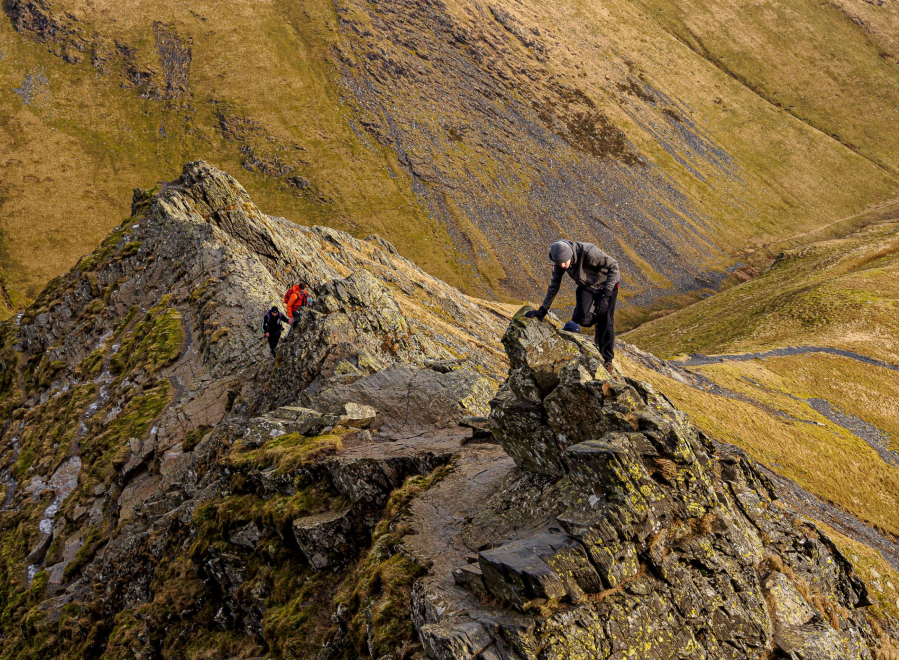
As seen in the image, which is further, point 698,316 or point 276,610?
point 698,316

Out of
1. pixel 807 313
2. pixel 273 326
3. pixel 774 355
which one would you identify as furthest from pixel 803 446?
pixel 807 313

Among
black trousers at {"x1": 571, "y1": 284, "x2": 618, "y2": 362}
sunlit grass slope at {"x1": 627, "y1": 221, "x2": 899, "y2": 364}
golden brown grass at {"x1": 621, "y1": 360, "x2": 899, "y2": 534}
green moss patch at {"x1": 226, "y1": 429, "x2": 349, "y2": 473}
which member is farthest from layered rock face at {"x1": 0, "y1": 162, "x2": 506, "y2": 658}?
sunlit grass slope at {"x1": 627, "y1": 221, "x2": 899, "y2": 364}

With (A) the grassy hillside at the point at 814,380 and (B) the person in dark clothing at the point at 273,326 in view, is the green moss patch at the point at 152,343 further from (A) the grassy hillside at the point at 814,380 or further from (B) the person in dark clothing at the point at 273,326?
(A) the grassy hillside at the point at 814,380

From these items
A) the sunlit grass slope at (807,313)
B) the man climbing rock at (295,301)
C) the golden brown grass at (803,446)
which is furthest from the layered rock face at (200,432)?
the sunlit grass slope at (807,313)

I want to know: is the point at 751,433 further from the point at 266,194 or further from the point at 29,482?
the point at 266,194

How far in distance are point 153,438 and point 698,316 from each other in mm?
106721

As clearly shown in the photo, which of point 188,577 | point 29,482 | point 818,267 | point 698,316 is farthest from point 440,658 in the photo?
point 818,267

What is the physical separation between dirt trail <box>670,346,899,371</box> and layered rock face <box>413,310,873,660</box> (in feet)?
194

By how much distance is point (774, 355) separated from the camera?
227 feet

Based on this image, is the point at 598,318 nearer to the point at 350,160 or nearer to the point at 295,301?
the point at 295,301

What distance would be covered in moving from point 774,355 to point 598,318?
65.1 metres

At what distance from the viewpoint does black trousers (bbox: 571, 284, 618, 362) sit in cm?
1580

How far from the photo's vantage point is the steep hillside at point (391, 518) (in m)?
11.1

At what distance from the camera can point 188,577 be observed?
18.9 metres
